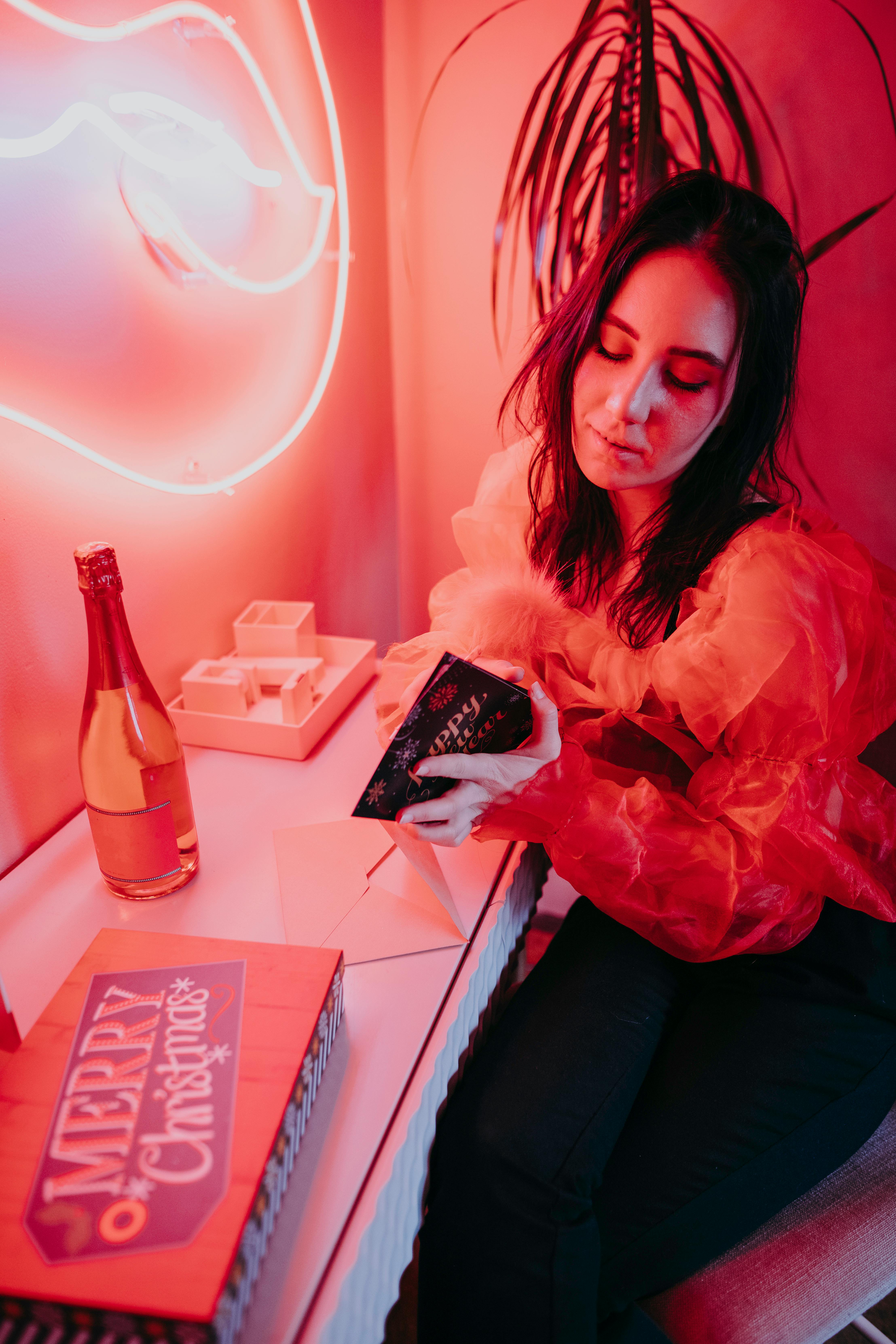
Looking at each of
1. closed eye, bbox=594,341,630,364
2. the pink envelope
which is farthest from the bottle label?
closed eye, bbox=594,341,630,364

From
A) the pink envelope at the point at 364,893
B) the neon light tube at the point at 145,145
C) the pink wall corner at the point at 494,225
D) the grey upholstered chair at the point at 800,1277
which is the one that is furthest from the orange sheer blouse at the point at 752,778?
the neon light tube at the point at 145,145

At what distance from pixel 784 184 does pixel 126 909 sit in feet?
4.73

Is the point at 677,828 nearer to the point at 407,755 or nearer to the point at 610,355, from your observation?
the point at 407,755

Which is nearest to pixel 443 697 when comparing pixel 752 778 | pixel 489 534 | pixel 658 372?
pixel 752 778

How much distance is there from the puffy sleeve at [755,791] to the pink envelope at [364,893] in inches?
4.0

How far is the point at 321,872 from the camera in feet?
2.58

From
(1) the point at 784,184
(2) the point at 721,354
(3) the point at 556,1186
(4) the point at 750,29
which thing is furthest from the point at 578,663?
(4) the point at 750,29

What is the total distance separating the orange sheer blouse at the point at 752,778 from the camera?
2.58 ft

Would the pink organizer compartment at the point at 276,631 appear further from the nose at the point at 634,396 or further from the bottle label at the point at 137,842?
the nose at the point at 634,396

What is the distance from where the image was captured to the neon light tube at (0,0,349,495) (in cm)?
75

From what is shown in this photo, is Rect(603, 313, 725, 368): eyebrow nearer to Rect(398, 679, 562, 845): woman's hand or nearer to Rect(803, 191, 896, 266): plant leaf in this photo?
Rect(398, 679, 562, 845): woman's hand

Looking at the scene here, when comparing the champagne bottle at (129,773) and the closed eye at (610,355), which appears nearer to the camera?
the champagne bottle at (129,773)

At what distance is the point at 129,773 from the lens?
0.74m

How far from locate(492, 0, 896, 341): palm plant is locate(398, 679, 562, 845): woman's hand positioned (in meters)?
0.92
